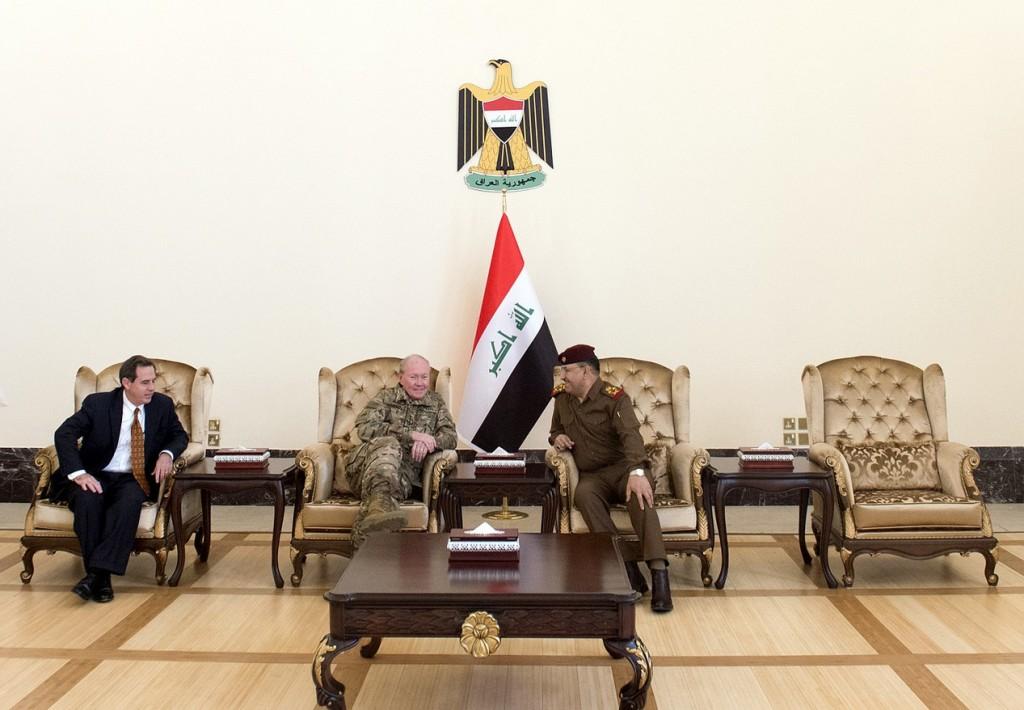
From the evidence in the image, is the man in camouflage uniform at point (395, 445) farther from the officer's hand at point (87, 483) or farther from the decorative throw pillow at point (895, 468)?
the decorative throw pillow at point (895, 468)

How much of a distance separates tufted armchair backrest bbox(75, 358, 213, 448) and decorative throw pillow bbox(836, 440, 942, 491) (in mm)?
3330

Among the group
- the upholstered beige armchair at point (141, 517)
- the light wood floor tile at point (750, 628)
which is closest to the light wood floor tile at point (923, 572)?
the light wood floor tile at point (750, 628)

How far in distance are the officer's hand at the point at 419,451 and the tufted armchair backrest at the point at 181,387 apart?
1259mm

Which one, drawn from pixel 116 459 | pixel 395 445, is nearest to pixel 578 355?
pixel 395 445

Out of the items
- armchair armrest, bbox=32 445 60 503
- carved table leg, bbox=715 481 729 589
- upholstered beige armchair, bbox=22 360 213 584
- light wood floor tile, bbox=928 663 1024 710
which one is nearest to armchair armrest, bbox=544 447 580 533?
carved table leg, bbox=715 481 729 589

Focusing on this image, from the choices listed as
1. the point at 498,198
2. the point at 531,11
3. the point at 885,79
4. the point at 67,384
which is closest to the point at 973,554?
the point at 885,79

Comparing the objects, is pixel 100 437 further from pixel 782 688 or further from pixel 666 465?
pixel 782 688

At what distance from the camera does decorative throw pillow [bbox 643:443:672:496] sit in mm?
4680

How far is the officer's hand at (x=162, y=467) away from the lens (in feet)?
14.4

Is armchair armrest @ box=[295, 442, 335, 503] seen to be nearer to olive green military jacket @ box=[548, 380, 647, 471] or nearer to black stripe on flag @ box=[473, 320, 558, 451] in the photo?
olive green military jacket @ box=[548, 380, 647, 471]

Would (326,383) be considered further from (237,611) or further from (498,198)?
(498,198)

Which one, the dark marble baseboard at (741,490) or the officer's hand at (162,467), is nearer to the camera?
the officer's hand at (162,467)

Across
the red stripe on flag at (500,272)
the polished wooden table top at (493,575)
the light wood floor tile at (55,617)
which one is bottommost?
the light wood floor tile at (55,617)

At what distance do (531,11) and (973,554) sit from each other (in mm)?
4165
